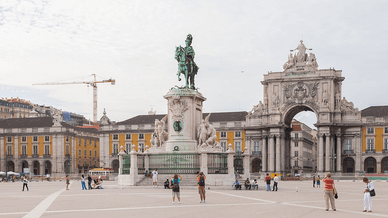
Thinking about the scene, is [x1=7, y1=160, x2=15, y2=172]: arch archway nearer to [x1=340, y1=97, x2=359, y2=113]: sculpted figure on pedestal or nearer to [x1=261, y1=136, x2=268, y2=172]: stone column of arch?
[x1=261, y1=136, x2=268, y2=172]: stone column of arch

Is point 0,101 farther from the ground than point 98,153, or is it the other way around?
point 0,101

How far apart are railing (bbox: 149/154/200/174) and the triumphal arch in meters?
60.5

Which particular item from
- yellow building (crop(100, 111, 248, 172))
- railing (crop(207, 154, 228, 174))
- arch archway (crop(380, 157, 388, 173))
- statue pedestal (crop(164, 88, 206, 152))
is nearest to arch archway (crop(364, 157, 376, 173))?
arch archway (crop(380, 157, 388, 173))

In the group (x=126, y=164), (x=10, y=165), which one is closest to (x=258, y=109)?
(x=10, y=165)

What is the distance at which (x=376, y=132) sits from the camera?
95062 millimetres

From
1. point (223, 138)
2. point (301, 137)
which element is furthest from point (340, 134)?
point (301, 137)

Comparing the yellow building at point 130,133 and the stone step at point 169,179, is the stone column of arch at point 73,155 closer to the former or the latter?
the yellow building at point 130,133

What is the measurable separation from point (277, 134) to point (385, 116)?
17444 mm

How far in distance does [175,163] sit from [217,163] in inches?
98.2

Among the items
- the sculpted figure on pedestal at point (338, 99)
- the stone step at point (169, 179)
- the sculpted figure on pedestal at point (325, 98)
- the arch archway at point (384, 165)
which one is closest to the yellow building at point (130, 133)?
the sculpted figure on pedestal at point (325, 98)

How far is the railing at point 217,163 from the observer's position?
34.7 meters

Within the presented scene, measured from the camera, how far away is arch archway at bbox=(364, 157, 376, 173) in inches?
3840

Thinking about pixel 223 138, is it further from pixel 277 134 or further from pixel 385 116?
pixel 385 116

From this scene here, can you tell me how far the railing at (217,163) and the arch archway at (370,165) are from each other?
6747 centimetres
